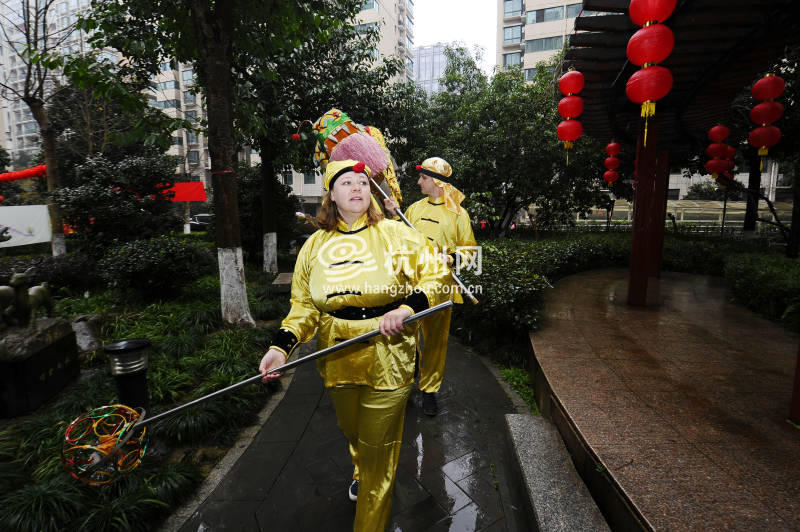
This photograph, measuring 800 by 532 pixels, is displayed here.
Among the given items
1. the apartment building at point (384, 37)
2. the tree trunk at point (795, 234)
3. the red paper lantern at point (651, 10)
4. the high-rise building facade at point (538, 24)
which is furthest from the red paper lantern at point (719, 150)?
the high-rise building facade at point (538, 24)

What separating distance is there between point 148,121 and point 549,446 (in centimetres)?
723

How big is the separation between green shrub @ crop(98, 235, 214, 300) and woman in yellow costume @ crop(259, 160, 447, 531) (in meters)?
5.42

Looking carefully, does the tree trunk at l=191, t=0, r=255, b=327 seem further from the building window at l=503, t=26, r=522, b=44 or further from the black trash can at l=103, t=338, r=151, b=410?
→ the building window at l=503, t=26, r=522, b=44

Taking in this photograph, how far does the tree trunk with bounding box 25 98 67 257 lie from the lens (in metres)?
8.98

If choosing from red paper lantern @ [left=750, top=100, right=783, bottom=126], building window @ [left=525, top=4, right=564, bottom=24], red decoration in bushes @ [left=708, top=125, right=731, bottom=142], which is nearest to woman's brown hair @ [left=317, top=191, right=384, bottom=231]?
red paper lantern @ [left=750, top=100, right=783, bottom=126]

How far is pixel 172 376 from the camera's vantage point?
4430 millimetres

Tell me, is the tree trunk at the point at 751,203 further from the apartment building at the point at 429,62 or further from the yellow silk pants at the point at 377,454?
the apartment building at the point at 429,62

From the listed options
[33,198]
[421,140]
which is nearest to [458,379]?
[421,140]

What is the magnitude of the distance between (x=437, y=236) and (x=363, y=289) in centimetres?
215

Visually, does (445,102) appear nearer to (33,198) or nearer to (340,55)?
(340,55)

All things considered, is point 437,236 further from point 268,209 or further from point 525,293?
point 268,209

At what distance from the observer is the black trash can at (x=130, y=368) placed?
3.21m

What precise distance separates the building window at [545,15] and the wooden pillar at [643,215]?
37.9 metres

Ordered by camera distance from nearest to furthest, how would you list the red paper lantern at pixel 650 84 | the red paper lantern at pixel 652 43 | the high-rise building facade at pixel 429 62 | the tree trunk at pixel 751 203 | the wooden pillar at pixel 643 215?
the red paper lantern at pixel 652 43, the red paper lantern at pixel 650 84, the wooden pillar at pixel 643 215, the tree trunk at pixel 751 203, the high-rise building facade at pixel 429 62
